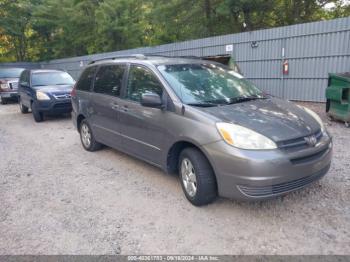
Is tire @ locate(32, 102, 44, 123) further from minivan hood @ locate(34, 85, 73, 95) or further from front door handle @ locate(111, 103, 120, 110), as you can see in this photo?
front door handle @ locate(111, 103, 120, 110)

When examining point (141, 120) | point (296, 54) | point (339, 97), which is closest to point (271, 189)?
point (141, 120)

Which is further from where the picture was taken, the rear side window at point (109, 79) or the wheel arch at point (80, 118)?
the wheel arch at point (80, 118)

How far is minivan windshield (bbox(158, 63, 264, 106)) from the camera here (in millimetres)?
3852

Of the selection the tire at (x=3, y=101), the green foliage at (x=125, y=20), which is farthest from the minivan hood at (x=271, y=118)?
the tire at (x=3, y=101)

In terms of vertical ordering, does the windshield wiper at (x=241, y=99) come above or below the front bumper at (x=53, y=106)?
above

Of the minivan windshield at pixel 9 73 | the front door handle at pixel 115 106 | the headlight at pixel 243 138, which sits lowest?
the headlight at pixel 243 138

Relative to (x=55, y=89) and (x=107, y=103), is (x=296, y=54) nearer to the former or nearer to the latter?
(x=107, y=103)

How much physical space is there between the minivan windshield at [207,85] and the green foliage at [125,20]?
12.0 metres

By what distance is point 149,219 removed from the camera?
3436mm

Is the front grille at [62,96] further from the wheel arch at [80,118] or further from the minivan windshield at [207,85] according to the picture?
the minivan windshield at [207,85]

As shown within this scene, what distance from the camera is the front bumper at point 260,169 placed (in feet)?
9.81

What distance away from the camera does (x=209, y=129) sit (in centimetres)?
328

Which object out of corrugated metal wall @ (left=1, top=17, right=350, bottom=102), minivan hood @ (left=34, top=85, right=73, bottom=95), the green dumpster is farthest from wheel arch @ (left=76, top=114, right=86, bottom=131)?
corrugated metal wall @ (left=1, top=17, right=350, bottom=102)

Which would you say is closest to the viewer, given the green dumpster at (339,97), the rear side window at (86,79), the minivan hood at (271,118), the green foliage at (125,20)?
the minivan hood at (271,118)
